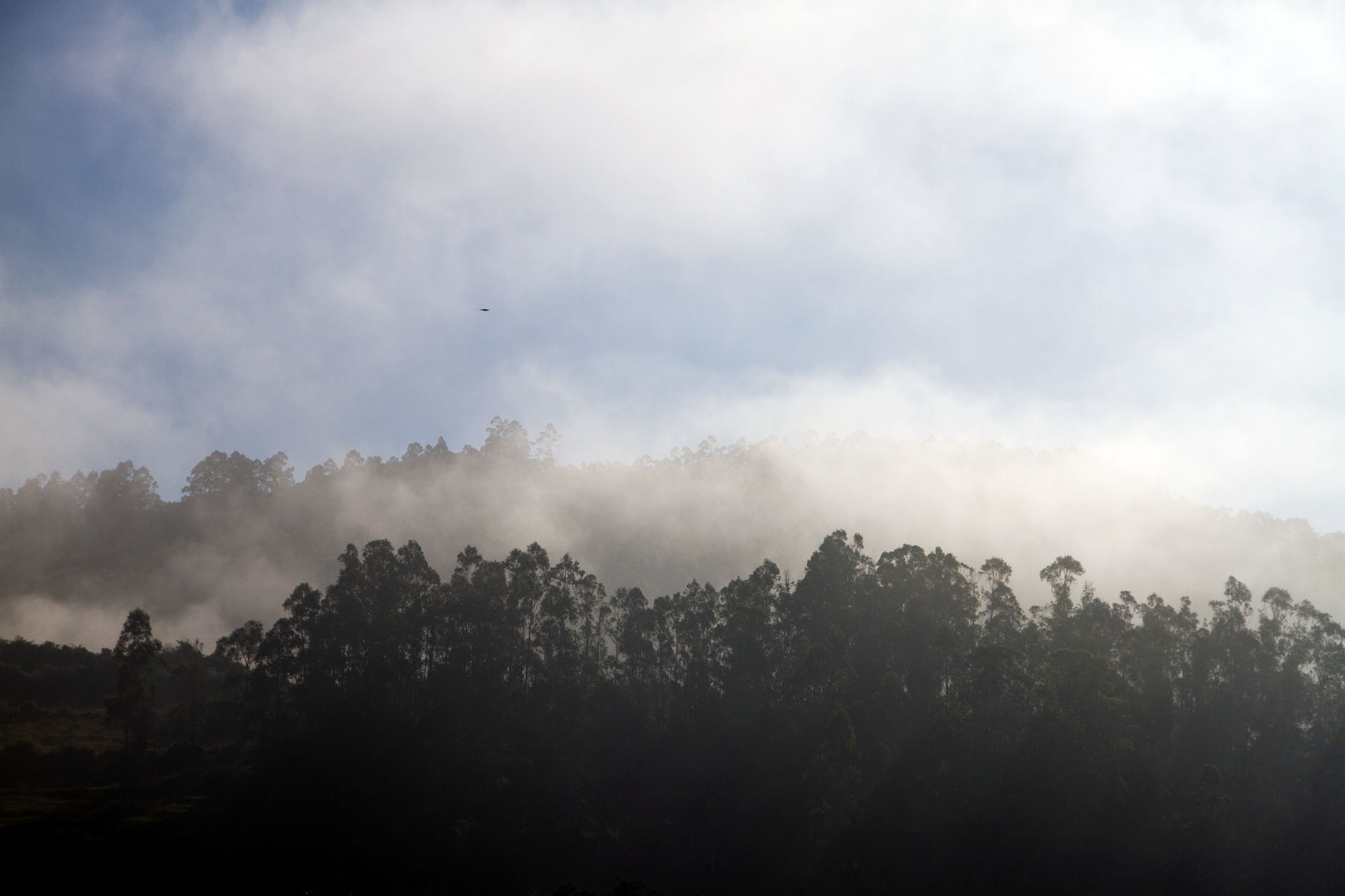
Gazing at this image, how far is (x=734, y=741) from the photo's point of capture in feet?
322

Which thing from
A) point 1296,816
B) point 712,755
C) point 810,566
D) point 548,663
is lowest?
point 1296,816

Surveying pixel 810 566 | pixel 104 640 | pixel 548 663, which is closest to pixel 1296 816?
pixel 810 566

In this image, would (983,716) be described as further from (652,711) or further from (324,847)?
(324,847)

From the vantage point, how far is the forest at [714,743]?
83875mm

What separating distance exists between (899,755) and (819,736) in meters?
8.96

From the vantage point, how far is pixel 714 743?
9944 centimetres

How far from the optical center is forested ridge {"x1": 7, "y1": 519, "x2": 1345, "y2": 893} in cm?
8419

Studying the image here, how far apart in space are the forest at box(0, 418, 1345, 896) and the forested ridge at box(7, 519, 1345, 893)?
319 millimetres

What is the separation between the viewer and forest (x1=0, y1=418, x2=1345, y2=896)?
275 feet

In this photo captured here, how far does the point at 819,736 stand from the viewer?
93250 mm

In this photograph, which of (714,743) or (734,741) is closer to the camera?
(734,741)

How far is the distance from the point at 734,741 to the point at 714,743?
9.41ft

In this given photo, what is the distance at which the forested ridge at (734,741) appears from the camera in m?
84.2

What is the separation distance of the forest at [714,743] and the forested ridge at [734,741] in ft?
1.05
